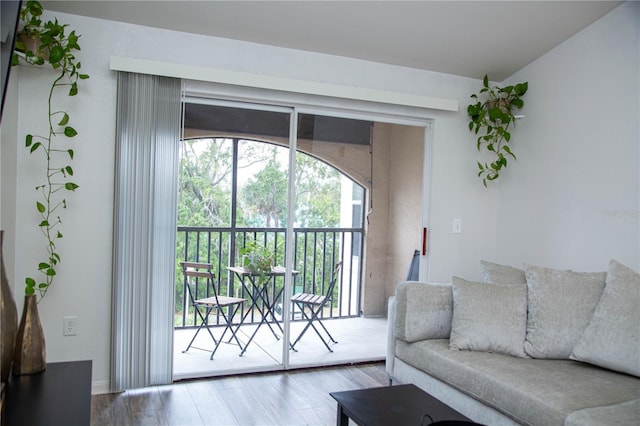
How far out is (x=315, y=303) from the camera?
3.60 meters

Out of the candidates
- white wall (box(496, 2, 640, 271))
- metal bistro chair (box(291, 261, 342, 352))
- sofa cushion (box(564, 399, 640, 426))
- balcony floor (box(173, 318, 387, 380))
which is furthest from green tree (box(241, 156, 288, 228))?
sofa cushion (box(564, 399, 640, 426))

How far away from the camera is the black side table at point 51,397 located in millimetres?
1501

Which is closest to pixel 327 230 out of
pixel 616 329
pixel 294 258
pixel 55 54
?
pixel 294 258

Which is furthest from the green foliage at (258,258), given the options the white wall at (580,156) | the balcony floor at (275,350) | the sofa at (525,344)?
the white wall at (580,156)

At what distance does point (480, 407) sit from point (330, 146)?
2.05 metres

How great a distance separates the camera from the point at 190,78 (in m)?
3.00

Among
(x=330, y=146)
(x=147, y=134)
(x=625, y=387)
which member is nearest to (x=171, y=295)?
(x=147, y=134)

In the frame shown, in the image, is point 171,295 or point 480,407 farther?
point 171,295

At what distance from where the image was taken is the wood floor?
262cm

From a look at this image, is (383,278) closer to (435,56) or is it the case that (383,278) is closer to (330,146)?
(330,146)

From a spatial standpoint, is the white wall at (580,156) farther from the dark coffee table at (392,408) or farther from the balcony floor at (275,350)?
the dark coffee table at (392,408)

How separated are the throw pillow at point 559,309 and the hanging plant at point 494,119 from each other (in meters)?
1.34

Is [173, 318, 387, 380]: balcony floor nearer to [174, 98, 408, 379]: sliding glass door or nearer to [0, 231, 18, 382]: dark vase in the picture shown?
[174, 98, 408, 379]: sliding glass door

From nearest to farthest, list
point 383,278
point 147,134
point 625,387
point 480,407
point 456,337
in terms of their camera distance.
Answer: point 625,387 < point 480,407 < point 456,337 < point 147,134 < point 383,278
